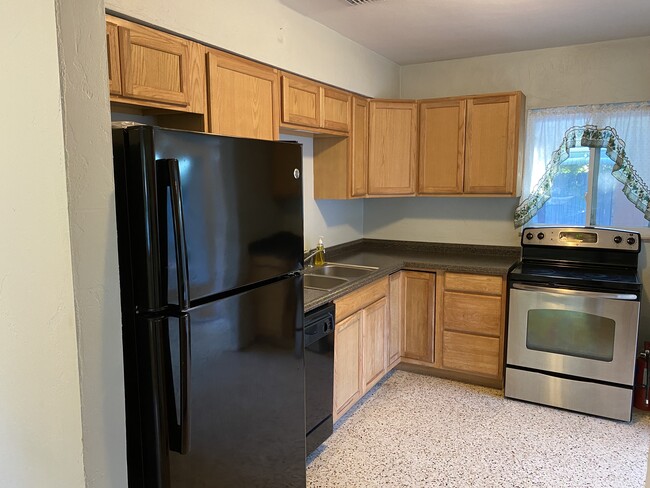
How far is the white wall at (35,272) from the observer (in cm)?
105

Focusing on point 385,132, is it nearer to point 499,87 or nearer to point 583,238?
point 499,87

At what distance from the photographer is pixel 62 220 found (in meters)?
1.09

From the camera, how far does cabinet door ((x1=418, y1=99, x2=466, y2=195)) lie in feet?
12.2

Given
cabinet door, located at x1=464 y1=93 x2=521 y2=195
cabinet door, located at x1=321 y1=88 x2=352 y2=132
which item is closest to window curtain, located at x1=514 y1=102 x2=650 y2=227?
cabinet door, located at x1=464 y1=93 x2=521 y2=195

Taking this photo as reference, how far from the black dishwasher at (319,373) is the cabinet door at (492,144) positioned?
1788 mm

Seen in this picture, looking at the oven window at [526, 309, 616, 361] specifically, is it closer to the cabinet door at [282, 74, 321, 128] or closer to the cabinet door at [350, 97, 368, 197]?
the cabinet door at [350, 97, 368, 197]

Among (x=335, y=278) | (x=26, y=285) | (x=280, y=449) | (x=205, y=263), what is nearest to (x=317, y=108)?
(x=335, y=278)

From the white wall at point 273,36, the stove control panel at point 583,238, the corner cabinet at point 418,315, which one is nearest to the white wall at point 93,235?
the white wall at point 273,36

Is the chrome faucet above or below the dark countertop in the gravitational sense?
above

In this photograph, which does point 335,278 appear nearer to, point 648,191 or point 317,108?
point 317,108

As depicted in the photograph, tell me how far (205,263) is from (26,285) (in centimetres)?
49

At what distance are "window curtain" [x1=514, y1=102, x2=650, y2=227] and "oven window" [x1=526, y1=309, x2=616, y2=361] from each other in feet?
3.08

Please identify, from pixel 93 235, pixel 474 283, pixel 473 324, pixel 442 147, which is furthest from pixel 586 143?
pixel 93 235

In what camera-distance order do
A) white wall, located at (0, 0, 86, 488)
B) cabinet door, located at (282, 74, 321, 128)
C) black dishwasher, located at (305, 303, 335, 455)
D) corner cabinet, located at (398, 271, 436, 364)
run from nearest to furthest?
white wall, located at (0, 0, 86, 488)
black dishwasher, located at (305, 303, 335, 455)
cabinet door, located at (282, 74, 321, 128)
corner cabinet, located at (398, 271, 436, 364)
